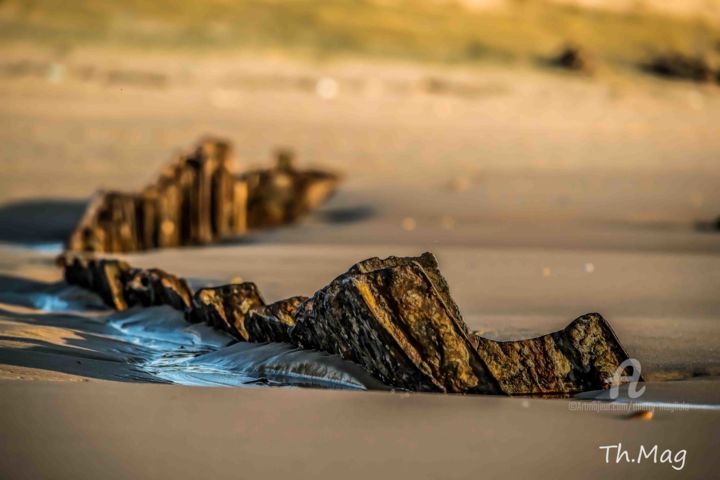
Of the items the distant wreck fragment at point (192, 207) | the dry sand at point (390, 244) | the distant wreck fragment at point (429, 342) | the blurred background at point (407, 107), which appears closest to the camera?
the dry sand at point (390, 244)

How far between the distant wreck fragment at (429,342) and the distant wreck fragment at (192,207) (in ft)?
11.6

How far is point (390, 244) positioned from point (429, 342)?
4.15 metres

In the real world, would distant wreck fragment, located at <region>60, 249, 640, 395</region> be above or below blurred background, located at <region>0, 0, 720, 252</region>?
below

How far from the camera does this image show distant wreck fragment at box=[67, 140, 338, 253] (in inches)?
271

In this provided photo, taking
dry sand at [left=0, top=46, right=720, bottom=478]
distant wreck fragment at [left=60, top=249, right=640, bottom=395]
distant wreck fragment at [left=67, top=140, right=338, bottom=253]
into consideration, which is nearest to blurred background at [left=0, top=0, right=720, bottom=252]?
dry sand at [left=0, top=46, right=720, bottom=478]

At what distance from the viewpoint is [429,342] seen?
3271 millimetres

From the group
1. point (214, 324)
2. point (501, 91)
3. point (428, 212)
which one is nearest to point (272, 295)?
point (214, 324)

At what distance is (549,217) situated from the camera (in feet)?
28.0

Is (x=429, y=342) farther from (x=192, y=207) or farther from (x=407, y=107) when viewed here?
(x=407, y=107)

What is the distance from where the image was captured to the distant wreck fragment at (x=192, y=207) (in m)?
6.89

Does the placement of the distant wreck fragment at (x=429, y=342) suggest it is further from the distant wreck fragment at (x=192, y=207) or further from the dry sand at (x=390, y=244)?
the distant wreck fragment at (x=192, y=207)

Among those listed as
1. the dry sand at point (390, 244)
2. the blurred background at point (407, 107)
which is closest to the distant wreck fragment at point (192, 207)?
the dry sand at point (390, 244)

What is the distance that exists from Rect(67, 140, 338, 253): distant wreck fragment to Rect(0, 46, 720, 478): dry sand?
249mm

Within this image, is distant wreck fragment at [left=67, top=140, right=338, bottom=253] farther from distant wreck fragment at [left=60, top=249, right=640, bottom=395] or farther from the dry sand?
distant wreck fragment at [left=60, top=249, right=640, bottom=395]
